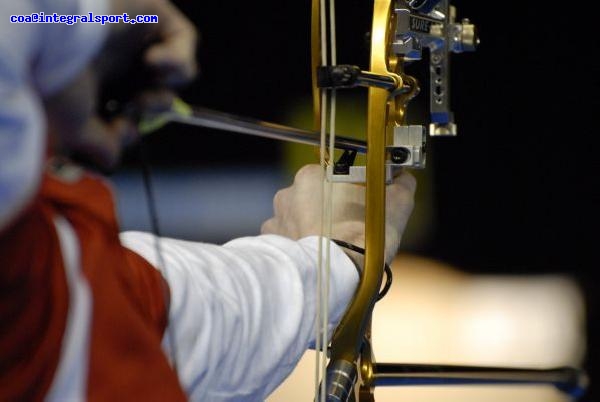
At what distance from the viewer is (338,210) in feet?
3.12

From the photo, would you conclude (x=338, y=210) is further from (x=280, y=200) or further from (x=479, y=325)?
(x=479, y=325)

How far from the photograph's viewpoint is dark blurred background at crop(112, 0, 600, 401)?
205 centimetres

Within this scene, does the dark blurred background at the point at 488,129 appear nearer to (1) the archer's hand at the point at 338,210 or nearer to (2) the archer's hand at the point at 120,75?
(1) the archer's hand at the point at 338,210

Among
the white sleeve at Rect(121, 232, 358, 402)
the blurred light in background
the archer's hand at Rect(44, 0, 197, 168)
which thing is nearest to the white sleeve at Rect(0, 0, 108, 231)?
the archer's hand at Rect(44, 0, 197, 168)

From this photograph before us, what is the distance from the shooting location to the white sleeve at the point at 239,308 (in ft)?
2.19

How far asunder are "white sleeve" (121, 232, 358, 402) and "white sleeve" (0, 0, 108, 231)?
0.90 ft

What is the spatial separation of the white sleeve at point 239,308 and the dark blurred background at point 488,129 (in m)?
1.24

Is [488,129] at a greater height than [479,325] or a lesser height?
greater

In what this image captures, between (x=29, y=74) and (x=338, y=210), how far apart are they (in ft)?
2.00

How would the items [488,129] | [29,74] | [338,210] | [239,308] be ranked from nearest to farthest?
[29,74], [239,308], [338,210], [488,129]

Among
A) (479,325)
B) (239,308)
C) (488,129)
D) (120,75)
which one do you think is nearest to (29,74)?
(120,75)

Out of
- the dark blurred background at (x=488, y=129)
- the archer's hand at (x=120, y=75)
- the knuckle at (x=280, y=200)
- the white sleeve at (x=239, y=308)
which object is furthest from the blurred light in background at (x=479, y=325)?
the archer's hand at (x=120, y=75)

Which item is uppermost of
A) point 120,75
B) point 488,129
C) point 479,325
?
point 120,75

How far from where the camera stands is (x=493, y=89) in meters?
2.09
